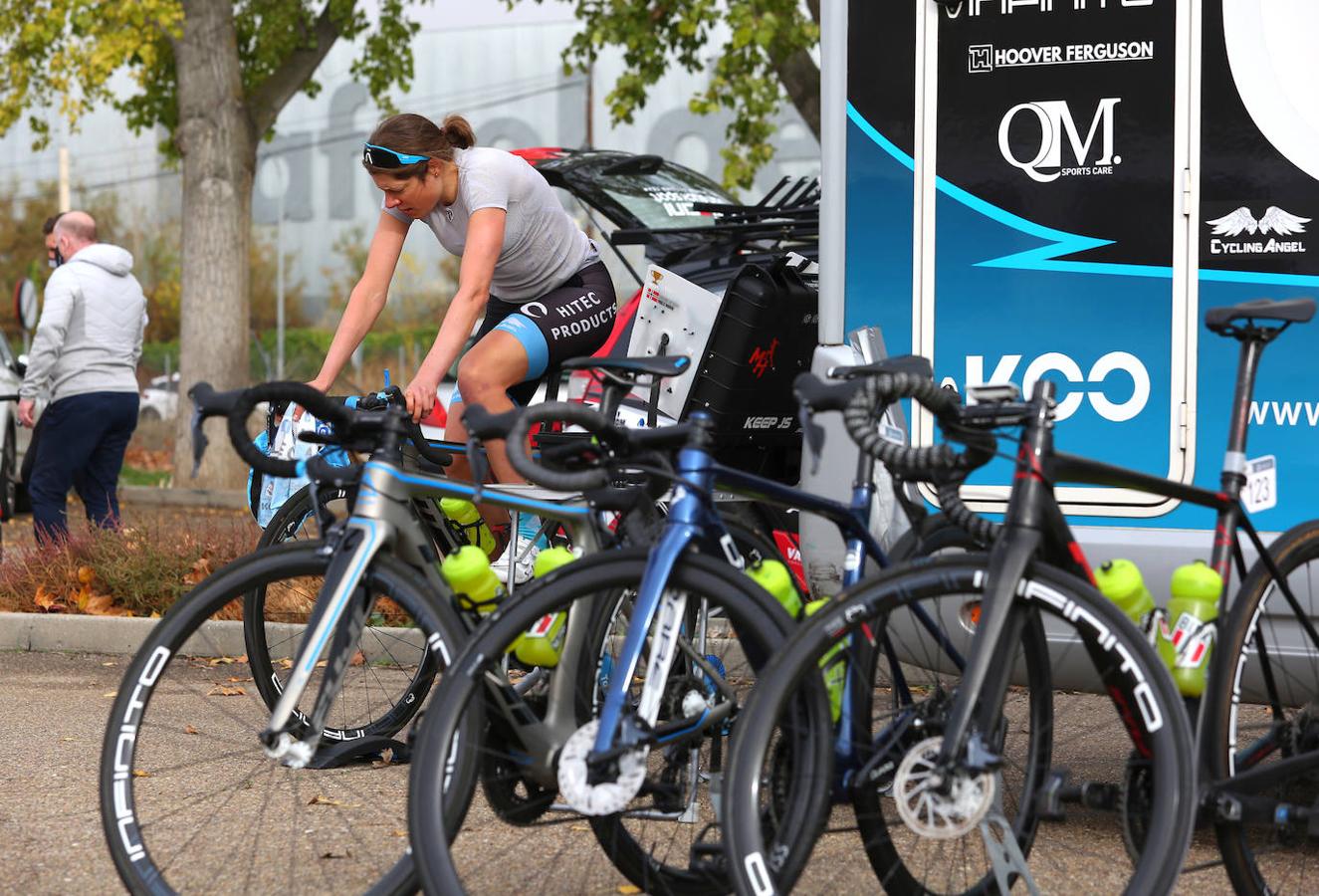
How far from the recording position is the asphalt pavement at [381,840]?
3.96m

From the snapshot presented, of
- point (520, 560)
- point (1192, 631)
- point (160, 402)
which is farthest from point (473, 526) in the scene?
point (160, 402)

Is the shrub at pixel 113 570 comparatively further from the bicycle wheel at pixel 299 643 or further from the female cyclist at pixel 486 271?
the female cyclist at pixel 486 271

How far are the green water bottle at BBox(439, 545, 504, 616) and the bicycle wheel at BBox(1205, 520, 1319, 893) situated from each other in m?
1.50

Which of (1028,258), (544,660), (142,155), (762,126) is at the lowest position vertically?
(544,660)

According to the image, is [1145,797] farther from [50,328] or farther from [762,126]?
[762,126]

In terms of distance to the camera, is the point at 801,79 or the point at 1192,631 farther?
the point at 801,79

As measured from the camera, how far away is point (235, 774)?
4.23 m

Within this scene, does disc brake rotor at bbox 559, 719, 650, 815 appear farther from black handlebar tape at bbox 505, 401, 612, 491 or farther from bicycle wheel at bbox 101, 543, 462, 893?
black handlebar tape at bbox 505, 401, 612, 491

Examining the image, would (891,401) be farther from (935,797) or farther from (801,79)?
(801,79)

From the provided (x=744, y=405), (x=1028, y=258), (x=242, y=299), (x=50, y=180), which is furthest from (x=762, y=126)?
(x=50, y=180)

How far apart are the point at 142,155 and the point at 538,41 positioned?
1602cm

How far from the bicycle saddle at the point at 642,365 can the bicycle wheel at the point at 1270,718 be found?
49.6 inches

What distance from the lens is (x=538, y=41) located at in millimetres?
48250

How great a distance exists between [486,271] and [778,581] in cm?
170
